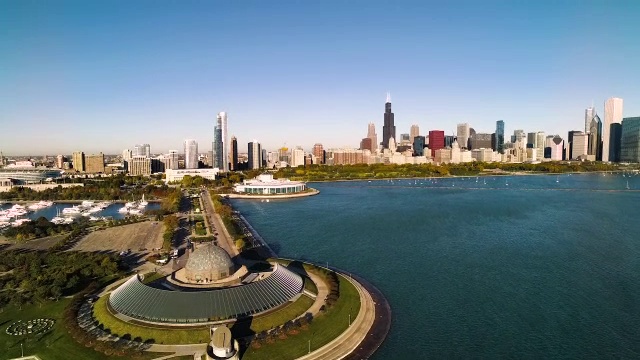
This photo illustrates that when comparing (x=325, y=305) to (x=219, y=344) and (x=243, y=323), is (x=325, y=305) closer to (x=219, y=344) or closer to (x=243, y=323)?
(x=243, y=323)

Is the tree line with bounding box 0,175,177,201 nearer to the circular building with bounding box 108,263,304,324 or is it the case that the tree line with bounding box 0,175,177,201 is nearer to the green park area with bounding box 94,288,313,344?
the circular building with bounding box 108,263,304,324

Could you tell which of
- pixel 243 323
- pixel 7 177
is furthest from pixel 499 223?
pixel 7 177

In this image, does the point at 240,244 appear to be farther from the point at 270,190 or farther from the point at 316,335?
the point at 270,190

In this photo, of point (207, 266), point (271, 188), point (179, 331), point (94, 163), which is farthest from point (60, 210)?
point (94, 163)

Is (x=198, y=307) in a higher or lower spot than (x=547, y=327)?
higher

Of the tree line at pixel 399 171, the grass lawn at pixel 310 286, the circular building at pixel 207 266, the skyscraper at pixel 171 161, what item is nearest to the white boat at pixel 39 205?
the tree line at pixel 399 171

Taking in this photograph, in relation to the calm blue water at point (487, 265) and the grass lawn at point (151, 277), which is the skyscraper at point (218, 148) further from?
the grass lawn at point (151, 277)
